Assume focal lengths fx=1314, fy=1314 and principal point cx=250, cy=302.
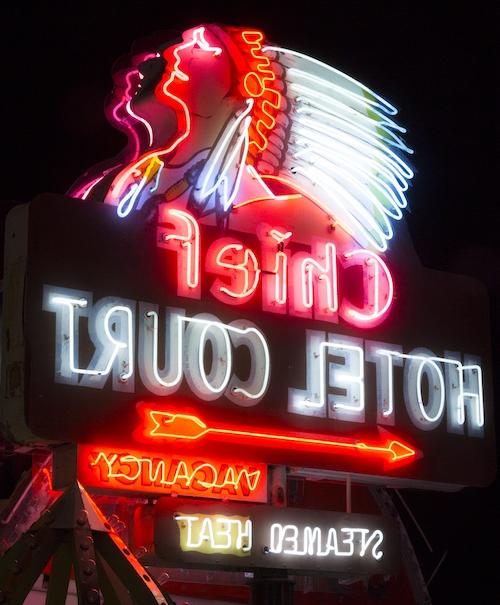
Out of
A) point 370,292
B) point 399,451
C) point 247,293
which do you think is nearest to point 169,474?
point 247,293

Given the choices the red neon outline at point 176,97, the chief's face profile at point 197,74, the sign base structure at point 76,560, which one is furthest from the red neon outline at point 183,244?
the sign base structure at point 76,560

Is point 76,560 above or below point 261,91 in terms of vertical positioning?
below

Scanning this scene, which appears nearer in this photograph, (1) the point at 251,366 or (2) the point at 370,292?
(1) the point at 251,366

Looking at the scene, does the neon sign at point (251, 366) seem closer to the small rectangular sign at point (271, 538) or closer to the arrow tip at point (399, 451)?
the arrow tip at point (399, 451)

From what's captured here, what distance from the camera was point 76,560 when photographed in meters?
10.9

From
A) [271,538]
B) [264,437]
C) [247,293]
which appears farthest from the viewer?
[247,293]

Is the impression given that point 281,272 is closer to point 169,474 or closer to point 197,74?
point 197,74

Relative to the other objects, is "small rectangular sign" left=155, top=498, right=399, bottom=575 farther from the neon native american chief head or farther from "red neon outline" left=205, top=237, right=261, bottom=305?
the neon native american chief head

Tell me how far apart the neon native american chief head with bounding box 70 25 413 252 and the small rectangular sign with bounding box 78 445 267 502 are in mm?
2329

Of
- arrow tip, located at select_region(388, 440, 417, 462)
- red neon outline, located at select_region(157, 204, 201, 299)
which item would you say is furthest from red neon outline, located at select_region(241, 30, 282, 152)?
arrow tip, located at select_region(388, 440, 417, 462)

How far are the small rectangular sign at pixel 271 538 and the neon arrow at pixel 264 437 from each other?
631 mm

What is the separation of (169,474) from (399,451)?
108 inches

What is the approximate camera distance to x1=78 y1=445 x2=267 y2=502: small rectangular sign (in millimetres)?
11876

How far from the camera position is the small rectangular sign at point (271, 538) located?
476 inches
